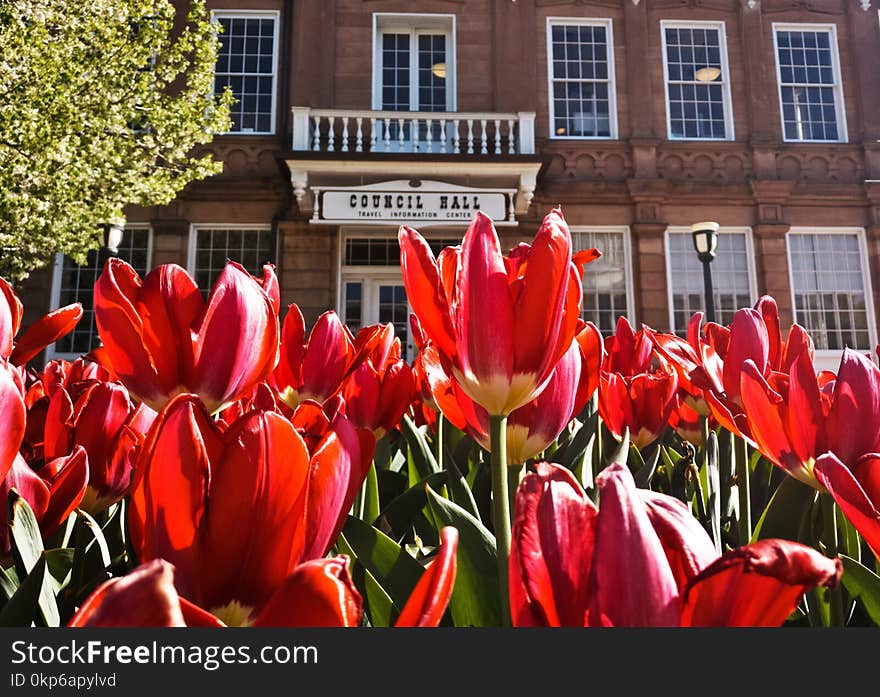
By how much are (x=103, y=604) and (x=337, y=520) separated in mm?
140

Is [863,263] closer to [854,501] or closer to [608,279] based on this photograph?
[608,279]

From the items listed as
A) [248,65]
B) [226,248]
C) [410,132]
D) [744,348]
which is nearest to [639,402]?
[744,348]

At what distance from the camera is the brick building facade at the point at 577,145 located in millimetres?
10602

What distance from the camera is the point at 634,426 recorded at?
41.4 inches

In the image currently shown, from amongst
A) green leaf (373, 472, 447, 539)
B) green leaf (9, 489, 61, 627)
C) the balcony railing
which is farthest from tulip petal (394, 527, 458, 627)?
the balcony railing

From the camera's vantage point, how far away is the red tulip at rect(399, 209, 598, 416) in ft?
1.60

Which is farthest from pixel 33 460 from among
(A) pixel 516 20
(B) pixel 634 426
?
(A) pixel 516 20

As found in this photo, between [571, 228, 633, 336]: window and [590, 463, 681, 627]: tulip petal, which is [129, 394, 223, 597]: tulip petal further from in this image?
[571, 228, 633, 336]: window

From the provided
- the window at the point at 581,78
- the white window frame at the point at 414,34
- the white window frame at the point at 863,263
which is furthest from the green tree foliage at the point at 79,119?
the white window frame at the point at 863,263

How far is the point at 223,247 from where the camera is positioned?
36.2ft

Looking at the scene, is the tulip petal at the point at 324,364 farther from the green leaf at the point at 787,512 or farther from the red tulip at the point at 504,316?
the green leaf at the point at 787,512

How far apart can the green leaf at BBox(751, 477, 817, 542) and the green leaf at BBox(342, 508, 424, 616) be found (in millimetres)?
373

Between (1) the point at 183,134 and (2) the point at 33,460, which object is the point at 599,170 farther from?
(2) the point at 33,460

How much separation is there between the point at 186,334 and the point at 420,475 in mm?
491
